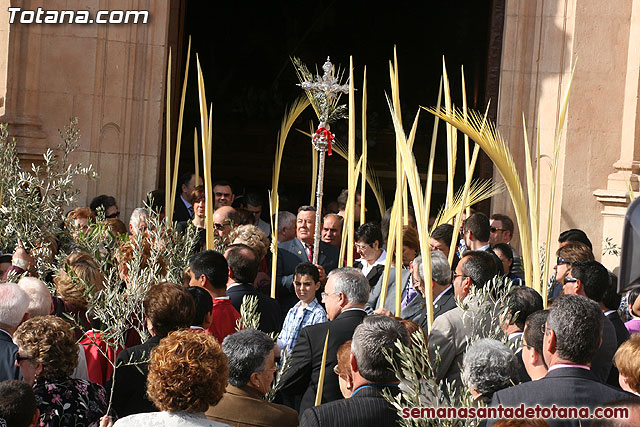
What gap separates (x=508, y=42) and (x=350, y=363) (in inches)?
305

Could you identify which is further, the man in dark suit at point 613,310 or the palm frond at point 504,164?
the palm frond at point 504,164

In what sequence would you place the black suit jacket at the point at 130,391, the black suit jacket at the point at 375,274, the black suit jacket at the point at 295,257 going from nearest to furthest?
1. the black suit jacket at the point at 130,391
2. the black suit jacket at the point at 375,274
3. the black suit jacket at the point at 295,257

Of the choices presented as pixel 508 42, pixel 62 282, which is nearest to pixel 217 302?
pixel 62 282

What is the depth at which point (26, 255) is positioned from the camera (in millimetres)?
5547

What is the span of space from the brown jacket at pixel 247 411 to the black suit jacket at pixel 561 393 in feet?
2.49

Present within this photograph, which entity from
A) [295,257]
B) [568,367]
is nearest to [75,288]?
[568,367]

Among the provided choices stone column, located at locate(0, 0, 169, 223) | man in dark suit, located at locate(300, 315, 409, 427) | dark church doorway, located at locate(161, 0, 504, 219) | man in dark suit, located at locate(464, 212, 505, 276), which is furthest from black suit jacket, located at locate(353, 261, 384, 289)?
dark church doorway, located at locate(161, 0, 504, 219)

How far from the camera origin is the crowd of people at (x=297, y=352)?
3.22m

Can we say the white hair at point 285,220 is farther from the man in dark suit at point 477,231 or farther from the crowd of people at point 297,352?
the crowd of people at point 297,352

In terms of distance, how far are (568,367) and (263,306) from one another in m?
2.23

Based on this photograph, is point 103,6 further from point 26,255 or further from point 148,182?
point 26,255

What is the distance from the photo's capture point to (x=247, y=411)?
3547mm

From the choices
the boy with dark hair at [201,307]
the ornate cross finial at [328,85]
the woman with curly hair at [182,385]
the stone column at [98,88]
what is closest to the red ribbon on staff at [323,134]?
the ornate cross finial at [328,85]

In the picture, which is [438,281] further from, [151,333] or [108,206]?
[108,206]
